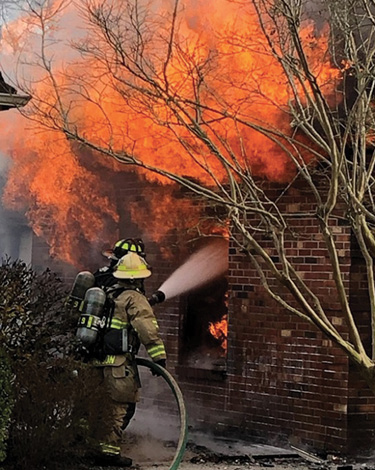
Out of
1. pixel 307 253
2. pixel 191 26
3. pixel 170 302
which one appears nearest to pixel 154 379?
pixel 170 302

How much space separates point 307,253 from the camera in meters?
8.75

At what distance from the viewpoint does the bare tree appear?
21.6 ft

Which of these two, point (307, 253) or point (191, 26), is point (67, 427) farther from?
point (191, 26)

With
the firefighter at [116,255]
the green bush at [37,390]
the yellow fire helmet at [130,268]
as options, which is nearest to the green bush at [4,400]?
the green bush at [37,390]

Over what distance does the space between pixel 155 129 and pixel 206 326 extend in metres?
2.46

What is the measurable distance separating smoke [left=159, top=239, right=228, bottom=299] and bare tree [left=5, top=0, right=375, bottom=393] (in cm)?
76

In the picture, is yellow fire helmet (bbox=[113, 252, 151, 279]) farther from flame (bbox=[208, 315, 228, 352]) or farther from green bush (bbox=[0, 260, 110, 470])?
flame (bbox=[208, 315, 228, 352])

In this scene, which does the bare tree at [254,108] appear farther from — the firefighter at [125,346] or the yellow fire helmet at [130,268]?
the firefighter at [125,346]

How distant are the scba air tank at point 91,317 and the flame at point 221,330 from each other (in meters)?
2.54

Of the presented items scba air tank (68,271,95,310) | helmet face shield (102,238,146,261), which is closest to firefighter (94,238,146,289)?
helmet face shield (102,238,146,261)

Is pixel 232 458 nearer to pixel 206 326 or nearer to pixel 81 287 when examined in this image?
pixel 81 287

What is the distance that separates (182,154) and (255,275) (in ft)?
4.81

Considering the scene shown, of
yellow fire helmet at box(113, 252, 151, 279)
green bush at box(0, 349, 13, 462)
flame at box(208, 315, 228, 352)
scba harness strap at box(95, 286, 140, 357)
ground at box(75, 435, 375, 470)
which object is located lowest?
ground at box(75, 435, 375, 470)

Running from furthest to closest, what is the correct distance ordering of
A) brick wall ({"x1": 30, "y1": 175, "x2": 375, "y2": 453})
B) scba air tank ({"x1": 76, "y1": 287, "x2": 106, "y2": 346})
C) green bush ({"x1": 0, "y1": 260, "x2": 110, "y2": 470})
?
brick wall ({"x1": 30, "y1": 175, "x2": 375, "y2": 453}), scba air tank ({"x1": 76, "y1": 287, "x2": 106, "y2": 346}), green bush ({"x1": 0, "y1": 260, "x2": 110, "y2": 470})
